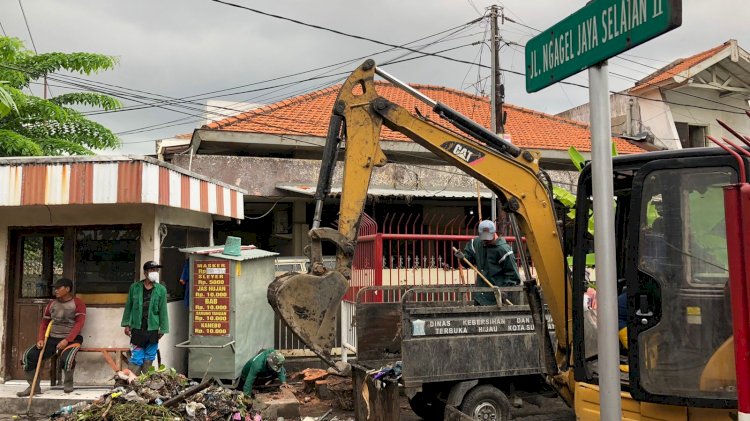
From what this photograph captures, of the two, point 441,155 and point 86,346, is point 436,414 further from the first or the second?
point 86,346

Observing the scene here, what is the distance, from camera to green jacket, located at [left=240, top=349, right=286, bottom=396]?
793 centimetres

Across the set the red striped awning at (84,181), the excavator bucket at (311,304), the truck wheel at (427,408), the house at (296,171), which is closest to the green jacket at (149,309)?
the red striped awning at (84,181)

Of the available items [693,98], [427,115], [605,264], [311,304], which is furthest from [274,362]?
[693,98]

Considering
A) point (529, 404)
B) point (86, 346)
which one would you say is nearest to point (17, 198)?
point (86, 346)

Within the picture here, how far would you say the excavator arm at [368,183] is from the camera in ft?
14.1

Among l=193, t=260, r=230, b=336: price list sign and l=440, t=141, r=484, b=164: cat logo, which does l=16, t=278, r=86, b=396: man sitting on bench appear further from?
l=440, t=141, r=484, b=164: cat logo

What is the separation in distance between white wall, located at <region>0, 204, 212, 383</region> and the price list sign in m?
0.69

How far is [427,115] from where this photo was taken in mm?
12656

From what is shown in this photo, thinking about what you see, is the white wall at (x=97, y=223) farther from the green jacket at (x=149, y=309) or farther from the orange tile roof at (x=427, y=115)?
the orange tile roof at (x=427, y=115)

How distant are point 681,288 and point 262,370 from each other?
6.33 m

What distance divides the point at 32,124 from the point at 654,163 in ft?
46.0

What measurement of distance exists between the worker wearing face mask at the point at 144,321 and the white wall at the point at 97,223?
61cm

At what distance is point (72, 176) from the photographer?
294 inches

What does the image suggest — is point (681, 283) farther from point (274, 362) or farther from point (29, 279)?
point (29, 279)
